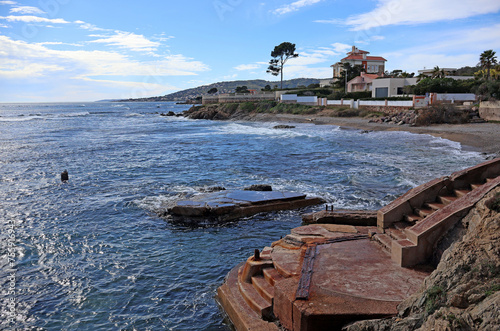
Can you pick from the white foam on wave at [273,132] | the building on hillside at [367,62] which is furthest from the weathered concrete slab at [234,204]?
the building on hillside at [367,62]

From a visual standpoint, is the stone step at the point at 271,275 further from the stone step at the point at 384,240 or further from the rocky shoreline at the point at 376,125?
the rocky shoreline at the point at 376,125

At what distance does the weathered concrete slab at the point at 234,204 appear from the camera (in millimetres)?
12719

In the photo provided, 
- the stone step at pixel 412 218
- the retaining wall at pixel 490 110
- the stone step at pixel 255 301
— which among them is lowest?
the stone step at pixel 255 301

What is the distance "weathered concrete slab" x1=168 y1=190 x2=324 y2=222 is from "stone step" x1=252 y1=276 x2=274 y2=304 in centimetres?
577

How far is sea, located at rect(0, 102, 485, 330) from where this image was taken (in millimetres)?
7805

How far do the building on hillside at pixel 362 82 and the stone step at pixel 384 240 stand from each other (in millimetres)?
62151

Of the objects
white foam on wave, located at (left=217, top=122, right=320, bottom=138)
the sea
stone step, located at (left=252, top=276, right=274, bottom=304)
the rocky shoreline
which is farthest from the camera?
white foam on wave, located at (left=217, top=122, right=320, bottom=138)

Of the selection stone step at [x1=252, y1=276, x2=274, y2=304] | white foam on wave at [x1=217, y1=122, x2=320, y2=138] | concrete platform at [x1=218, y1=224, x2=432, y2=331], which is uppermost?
concrete platform at [x1=218, y1=224, x2=432, y2=331]

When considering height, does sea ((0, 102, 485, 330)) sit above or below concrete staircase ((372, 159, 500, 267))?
below

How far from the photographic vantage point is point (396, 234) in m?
7.80

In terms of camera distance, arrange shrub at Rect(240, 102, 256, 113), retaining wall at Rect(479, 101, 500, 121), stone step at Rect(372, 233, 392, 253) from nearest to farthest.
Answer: stone step at Rect(372, 233, 392, 253) → retaining wall at Rect(479, 101, 500, 121) → shrub at Rect(240, 102, 256, 113)

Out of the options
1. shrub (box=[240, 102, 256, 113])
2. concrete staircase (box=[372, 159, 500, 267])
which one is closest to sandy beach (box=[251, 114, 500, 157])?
concrete staircase (box=[372, 159, 500, 267])

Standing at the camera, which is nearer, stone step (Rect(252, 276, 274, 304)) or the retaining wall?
stone step (Rect(252, 276, 274, 304))

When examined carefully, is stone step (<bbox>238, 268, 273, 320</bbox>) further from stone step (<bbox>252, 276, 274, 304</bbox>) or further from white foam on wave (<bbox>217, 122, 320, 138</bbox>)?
white foam on wave (<bbox>217, 122, 320, 138</bbox>)
